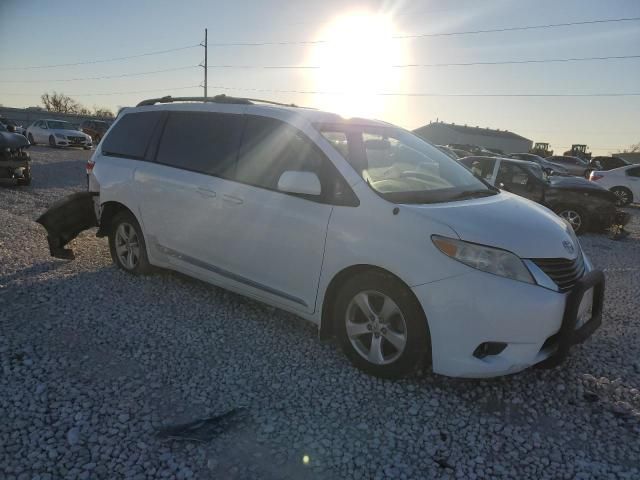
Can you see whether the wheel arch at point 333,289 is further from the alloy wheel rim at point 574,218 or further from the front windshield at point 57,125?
the front windshield at point 57,125

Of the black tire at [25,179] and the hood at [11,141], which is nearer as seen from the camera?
the hood at [11,141]

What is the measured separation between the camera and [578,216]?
9688 mm

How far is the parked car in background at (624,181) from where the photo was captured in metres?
15.4

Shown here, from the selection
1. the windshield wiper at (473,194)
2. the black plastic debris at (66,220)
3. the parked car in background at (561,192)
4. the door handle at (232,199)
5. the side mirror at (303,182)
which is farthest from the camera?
the parked car in background at (561,192)

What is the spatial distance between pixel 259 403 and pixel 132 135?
349 cm

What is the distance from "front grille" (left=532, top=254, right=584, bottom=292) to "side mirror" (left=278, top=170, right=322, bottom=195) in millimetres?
1527

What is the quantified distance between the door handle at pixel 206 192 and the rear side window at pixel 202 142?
0.53 feet

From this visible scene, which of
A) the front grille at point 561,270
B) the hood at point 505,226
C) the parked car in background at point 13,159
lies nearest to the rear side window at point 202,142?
the hood at point 505,226

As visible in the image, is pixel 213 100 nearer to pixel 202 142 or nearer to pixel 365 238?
pixel 202 142

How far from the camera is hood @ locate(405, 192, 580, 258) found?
291cm

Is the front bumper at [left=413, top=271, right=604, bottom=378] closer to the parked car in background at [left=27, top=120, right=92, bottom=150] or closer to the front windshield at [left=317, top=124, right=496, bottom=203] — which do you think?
the front windshield at [left=317, top=124, right=496, bottom=203]

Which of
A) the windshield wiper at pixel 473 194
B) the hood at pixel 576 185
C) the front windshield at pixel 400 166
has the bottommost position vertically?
the hood at pixel 576 185

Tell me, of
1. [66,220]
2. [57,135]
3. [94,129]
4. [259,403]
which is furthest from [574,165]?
[94,129]

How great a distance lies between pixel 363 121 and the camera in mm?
4051
